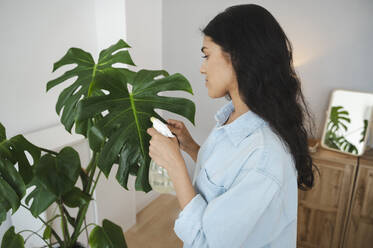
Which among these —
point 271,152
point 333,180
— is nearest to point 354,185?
point 333,180

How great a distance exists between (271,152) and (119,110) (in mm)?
Answer: 481

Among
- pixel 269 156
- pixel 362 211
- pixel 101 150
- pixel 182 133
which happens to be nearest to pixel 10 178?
pixel 101 150

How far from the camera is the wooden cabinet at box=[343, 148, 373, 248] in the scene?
6.18 feet

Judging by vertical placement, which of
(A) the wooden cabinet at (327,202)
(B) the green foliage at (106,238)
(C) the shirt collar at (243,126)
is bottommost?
(A) the wooden cabinet at (327,202)

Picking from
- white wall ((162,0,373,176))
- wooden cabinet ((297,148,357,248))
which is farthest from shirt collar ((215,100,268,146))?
white wall ((162,0,373,176))

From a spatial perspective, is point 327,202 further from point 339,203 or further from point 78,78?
point 78,78

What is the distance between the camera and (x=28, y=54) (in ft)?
5.66

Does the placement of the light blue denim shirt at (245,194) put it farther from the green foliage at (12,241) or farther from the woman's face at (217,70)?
the green foliage at (12,241)

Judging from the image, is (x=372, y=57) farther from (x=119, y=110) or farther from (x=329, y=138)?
(x=119, y=110)

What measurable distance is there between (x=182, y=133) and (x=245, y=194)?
1.63 feet

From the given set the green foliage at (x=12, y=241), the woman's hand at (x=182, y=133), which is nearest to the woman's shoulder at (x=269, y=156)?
the woman's hand at (x=182, y=133)

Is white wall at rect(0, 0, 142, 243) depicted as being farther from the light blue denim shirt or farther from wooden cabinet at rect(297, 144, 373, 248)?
wooden cabinet at rect(297, 144, 373, 248)

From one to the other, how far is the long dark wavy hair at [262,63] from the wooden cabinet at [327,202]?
3.94ft

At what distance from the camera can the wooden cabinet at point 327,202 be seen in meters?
1.94
